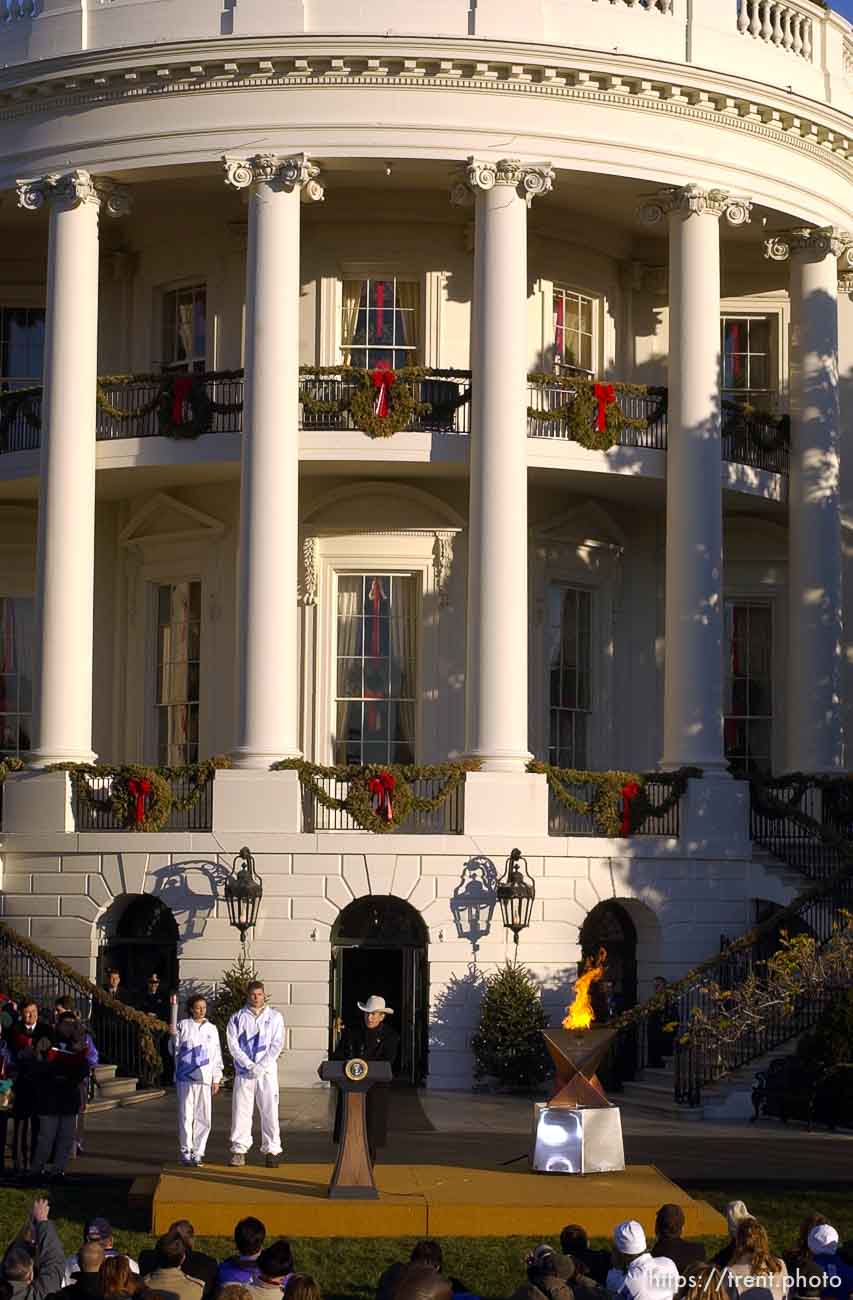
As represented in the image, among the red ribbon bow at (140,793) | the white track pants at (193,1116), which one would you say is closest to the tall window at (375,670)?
the red ribbon bow at (140,793)

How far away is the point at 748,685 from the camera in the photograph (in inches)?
1548

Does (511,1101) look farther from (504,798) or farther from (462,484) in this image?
(462,484)

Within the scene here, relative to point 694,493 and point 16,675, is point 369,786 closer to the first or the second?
point 694,493

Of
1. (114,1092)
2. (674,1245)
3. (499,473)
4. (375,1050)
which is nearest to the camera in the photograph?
(674,1245)

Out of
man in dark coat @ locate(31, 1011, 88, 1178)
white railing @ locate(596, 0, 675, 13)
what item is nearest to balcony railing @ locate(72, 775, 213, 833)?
man in dark coat @ locate(31, 1011, 88, 1178)

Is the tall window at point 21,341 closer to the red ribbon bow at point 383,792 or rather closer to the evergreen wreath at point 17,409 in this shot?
the evergreen wreath at point 17,409

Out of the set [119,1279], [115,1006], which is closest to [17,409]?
[115,1006]

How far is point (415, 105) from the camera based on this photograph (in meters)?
34.4

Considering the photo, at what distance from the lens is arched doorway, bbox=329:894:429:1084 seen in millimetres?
33188

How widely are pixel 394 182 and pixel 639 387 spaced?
4.61 metres

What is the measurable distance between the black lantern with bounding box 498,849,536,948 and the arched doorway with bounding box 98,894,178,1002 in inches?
182

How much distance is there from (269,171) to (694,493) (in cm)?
741

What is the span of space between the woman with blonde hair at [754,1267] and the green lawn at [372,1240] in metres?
4.14

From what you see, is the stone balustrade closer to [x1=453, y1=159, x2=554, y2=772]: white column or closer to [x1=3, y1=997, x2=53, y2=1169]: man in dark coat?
[x1=453, y1=159, x2=554, y2=772]: white column
